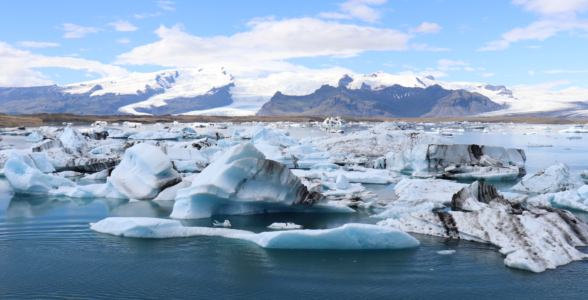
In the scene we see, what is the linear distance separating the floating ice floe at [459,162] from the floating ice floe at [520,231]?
6.16 m

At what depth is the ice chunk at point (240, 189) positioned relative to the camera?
24.4ft

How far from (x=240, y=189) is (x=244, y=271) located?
2.82 meters

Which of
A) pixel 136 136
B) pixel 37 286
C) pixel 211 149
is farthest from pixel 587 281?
pixel 136 136

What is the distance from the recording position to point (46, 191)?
404 inches

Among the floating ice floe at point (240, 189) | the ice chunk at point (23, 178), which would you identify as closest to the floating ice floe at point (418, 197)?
the floating ice floe at point (240, 189)

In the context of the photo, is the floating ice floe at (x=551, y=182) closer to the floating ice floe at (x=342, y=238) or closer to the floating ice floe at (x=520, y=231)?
the floating ice floe at (x=520, y=231)

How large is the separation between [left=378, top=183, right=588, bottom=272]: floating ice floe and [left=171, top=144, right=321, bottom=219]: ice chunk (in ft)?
6.35

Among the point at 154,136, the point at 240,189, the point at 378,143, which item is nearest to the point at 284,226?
the point at 240,189

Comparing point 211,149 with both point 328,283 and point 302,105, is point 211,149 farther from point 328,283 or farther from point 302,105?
point 302,105

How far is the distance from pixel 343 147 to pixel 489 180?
835 centimetres

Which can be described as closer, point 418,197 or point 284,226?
point 284,226

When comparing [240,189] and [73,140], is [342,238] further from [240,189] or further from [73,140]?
[73,140]

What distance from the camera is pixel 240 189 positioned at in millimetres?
7684

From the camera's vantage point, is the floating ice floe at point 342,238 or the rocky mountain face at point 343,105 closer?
the floating ice floe at point 342,238
